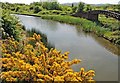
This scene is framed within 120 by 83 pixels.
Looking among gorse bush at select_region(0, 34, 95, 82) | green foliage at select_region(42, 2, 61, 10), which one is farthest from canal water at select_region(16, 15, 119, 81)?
green foliage at select_region(42, 2, 61, 10)

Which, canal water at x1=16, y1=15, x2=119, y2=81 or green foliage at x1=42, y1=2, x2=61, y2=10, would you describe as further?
green foliage at x1=42, y1=2, x2=61, y2=10

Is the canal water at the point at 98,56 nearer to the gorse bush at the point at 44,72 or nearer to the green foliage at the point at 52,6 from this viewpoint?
the gorse bush at the point at 44,72

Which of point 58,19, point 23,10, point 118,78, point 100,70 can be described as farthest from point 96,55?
point 23,10

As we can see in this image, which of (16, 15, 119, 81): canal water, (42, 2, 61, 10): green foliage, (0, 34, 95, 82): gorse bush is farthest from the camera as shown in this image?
(42, 2, 61, 10): green foliage

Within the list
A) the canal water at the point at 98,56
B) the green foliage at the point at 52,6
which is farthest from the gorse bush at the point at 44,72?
the green foliage at the point at 52,6

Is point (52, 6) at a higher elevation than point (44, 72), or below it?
higher

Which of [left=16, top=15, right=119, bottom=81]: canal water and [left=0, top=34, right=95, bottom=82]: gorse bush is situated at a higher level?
[left=0, top=34, right=95, bottom=82]: gorse bush

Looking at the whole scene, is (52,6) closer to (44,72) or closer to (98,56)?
(98,56)

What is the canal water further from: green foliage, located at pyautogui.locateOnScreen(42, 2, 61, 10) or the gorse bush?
green foliage, located at pyautogui.locateOnScreen(42, 2, 61, 10)

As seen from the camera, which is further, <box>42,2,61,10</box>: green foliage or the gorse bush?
<box>42,2,61,10</box>: green foliage

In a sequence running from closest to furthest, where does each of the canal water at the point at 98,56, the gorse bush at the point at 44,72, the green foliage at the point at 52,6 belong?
1. the gorse bush at the point at 44,72
2. the canal water at the point at 98,56
3. the green foliage at the point at 52,6

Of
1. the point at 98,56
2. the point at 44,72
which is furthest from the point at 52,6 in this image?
the point at 44,72

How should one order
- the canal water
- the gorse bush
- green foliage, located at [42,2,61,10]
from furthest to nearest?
green foliage, located at [42,2,61,10] → the canal water → the gorse bush

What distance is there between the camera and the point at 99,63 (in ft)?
35.8
